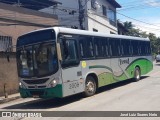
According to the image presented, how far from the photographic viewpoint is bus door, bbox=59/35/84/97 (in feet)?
37.7

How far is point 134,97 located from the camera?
1172 cm

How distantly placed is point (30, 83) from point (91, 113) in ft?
11.9

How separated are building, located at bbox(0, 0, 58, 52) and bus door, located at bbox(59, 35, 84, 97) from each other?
7.32 meters

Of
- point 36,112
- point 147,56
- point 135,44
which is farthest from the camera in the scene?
point 147,56

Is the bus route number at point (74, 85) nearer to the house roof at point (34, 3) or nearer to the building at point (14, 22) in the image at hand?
the building at point (14, 22)

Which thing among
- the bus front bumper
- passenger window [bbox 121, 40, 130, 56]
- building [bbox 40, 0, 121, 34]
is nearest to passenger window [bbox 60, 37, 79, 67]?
the bus front bumper

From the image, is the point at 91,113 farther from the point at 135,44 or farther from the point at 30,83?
the point at 135,44

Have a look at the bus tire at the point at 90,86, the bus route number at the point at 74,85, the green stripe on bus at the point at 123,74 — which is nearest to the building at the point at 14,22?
the green stripe on bus at the point at 123,74

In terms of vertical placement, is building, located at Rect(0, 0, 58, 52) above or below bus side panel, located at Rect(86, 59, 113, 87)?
above

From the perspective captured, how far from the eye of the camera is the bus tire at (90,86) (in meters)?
13.0

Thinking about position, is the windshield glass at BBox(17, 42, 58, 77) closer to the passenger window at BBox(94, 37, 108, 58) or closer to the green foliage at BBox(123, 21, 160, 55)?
the passenger window at BBox(94, 37, 108, 58)

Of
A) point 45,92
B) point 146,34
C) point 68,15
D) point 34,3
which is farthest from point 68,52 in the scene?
point 146,34

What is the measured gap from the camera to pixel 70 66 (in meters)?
11.9

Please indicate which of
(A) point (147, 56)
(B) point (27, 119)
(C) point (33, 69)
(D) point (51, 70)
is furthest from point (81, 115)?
(A) point (147, 56)
